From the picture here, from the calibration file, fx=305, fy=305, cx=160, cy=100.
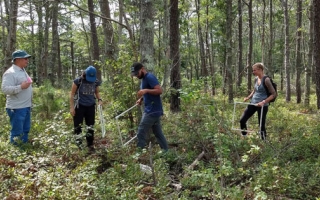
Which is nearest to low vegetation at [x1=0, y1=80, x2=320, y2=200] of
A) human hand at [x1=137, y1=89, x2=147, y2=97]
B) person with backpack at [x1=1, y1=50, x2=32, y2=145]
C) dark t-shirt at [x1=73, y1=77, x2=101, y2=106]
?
person with backpack at [x1=1, y1=50, x2=32, y2=145]

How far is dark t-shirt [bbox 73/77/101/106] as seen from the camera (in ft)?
20.3

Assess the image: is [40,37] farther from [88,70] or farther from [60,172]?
[60,172]

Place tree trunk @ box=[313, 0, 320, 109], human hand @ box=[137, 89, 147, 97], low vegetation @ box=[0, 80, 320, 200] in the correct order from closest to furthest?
low vegetation @ box=[0, 80, 320, 200]
human hand @ box=[137, 89, 147, 97]
tree trunk @ box=[313, 0, 320, 109]

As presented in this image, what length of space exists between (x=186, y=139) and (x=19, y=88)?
3398 millimetres

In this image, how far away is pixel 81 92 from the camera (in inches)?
244

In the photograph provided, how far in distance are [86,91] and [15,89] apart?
1.31 meters

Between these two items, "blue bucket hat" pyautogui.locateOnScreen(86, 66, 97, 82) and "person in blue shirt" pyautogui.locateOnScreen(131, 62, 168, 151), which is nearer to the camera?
"person in blue shirt" pyautogui.locateOnScreen(131, 62, 168, 151)

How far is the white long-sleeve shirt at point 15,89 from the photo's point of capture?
226 inches

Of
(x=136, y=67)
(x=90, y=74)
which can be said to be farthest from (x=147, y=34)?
(x=90, y=74)

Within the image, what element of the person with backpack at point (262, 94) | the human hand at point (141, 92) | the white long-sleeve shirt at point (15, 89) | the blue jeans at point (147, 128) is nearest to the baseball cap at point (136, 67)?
the human hand at point (141, 92)

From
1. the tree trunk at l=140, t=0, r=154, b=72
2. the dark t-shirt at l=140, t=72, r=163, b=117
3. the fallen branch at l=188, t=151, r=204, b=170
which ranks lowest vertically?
the fallen branch at l=188, t=151, r=204, b=170

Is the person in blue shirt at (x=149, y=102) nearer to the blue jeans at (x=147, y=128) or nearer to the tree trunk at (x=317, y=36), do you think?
the blue jeans at (x=147, y=128)

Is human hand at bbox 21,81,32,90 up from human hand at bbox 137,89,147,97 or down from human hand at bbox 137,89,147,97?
up

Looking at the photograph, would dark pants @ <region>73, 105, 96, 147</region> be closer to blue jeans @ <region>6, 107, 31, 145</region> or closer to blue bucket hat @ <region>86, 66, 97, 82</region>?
blue bucket hat @ <region>86, 66, 97, 82</region>
